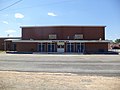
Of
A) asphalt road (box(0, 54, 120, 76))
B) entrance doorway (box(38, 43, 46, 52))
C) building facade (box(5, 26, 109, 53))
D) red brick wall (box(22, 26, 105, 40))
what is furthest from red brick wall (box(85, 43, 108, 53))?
asphalt road (box(0, 54, 120, 76))

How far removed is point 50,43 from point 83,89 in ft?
166

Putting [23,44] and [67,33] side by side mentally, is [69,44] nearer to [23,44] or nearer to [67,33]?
[67,33]

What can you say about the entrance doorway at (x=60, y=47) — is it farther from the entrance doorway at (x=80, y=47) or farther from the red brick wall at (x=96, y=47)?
the red brick wall at (x=96, y=47)

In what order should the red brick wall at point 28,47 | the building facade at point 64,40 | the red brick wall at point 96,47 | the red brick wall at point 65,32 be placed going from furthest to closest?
the red brick wall at point 65,32 < the red brick wall at point 28,47 < the building facade at point 64,40 < the red brick wall at point 96,47

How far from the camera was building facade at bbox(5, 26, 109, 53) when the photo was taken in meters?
60.2

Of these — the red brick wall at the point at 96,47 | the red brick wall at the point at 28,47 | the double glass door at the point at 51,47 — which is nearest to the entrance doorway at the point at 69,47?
the double glass door at the point at 51,47

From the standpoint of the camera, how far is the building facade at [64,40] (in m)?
60.2

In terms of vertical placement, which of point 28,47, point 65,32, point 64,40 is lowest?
point 28,47

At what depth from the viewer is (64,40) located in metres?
60.7

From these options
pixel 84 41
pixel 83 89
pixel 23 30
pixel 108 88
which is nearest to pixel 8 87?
pixel 83 89

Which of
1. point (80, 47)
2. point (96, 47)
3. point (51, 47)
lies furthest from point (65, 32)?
point (96, 47)

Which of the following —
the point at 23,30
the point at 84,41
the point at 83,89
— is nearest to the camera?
the point at 83,89

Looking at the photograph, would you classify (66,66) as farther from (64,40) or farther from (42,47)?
(42,47)

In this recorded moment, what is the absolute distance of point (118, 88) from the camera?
11523 mm
